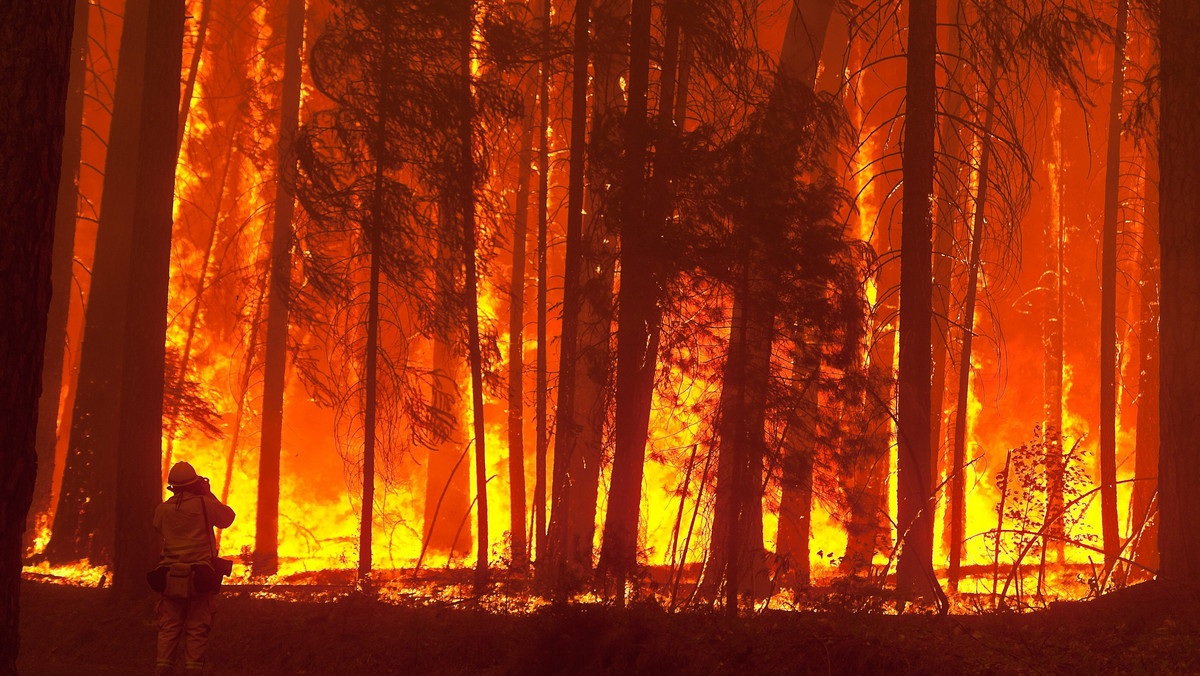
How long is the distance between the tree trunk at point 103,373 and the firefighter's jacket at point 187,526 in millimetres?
6625

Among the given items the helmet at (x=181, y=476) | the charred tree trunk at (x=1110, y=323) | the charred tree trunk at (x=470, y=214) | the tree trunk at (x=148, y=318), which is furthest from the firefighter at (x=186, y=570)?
the charred tree trunk at (x=1110, y=323)

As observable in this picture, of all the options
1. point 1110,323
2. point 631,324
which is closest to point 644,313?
point 631,324

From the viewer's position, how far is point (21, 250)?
452 centimetres

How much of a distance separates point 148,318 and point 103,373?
16.4 ft

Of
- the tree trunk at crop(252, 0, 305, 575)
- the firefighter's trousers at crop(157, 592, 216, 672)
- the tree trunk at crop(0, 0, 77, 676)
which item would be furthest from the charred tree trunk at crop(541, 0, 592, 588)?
the tree trunk at crop(252, 0, 305, 575)

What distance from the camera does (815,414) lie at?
10531 mm

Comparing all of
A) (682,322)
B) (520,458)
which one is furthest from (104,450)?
(682,322)

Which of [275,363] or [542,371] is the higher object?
[275,363]

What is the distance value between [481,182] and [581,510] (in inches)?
189

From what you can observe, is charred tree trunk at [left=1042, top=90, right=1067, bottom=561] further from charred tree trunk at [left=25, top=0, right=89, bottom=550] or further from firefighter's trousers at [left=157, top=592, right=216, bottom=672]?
charred tree trunk at [left=25, top=0, right=89, bottom=550]

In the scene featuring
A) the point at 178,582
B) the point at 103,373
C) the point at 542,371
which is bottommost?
the point at 178,582

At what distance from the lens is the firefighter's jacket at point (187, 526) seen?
7.69 m

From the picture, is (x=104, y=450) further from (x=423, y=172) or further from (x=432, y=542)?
(x=432, y=542)

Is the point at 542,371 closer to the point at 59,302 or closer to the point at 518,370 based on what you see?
the point at 518,370
